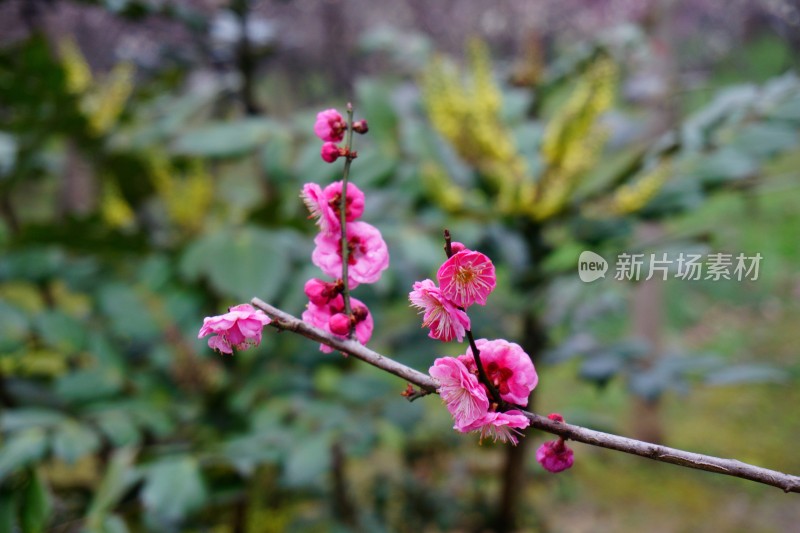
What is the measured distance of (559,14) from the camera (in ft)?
11.8

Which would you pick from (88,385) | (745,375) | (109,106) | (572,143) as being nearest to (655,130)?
(572,143)

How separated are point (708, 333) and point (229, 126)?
2.30m

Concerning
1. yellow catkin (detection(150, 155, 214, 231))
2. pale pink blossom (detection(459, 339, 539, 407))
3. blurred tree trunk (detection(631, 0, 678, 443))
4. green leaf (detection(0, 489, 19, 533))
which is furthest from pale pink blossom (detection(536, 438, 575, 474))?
blurred tree trunk (detection(631, 0, 678, 443))

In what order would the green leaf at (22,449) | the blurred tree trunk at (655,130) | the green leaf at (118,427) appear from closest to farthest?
the green leaf at (22,449) < the green leaf at (118,427) < the blurred tree trunk at (655,130)

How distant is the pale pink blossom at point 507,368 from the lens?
0.21 metres

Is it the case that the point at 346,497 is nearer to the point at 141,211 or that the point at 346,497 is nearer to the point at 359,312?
the point at 141,211

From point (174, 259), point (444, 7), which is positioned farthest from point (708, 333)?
point (174, 259)

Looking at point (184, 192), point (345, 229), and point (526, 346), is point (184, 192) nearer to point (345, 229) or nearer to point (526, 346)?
point (526, 346)

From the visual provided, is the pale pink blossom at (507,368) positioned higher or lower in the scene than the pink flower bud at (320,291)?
lower

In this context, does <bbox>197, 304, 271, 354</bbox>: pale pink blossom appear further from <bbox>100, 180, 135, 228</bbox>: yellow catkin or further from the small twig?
<bbox>100, 180, 135, 228</bbox>: yellow catkin

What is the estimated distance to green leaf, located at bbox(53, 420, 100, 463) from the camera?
0.61m

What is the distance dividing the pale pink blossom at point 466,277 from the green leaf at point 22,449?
0.52 meters

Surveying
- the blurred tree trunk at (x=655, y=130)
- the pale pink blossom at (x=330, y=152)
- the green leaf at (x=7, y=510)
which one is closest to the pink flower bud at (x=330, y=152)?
the pale pink blossom at (x=330, y=152)

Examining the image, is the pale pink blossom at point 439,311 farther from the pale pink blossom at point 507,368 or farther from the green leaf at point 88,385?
the green leaf at point 88,385
